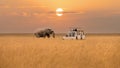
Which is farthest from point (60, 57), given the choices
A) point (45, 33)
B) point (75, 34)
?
point (45, 33)

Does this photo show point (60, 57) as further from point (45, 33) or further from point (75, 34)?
point (45, 33)

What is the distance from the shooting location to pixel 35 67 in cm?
1462

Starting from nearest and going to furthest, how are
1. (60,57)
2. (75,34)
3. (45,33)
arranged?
(60,57), (75,34), (45,33)

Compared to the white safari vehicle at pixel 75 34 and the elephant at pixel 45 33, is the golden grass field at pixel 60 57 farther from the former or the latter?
the elephant at pixel 45 33

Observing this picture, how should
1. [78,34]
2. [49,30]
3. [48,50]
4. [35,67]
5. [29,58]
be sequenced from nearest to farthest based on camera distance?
[35,67] < [29,58] < [48,50] < [78,34] < [49,30]

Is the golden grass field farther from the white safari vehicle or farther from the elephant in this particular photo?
the elephant

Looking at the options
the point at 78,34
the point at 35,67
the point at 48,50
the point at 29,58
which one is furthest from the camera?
the point at 78,34

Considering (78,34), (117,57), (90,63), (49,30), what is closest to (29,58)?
(90,63)

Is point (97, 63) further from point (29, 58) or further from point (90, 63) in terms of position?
point (29, 58)

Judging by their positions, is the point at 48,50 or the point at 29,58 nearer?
the point at 29,58

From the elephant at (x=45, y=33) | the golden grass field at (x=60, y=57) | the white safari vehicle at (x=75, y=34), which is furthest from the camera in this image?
the elephant at (x=45, y=33)

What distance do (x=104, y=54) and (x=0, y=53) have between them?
4.78m

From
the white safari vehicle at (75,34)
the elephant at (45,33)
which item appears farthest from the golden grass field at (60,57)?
the elephant at (45,33)

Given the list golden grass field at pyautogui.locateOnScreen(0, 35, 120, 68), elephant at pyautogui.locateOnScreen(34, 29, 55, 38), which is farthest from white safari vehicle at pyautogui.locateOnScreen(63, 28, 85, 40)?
golden grass field at pyautogui.locateOnScreen(0, 35, 120, 68)
